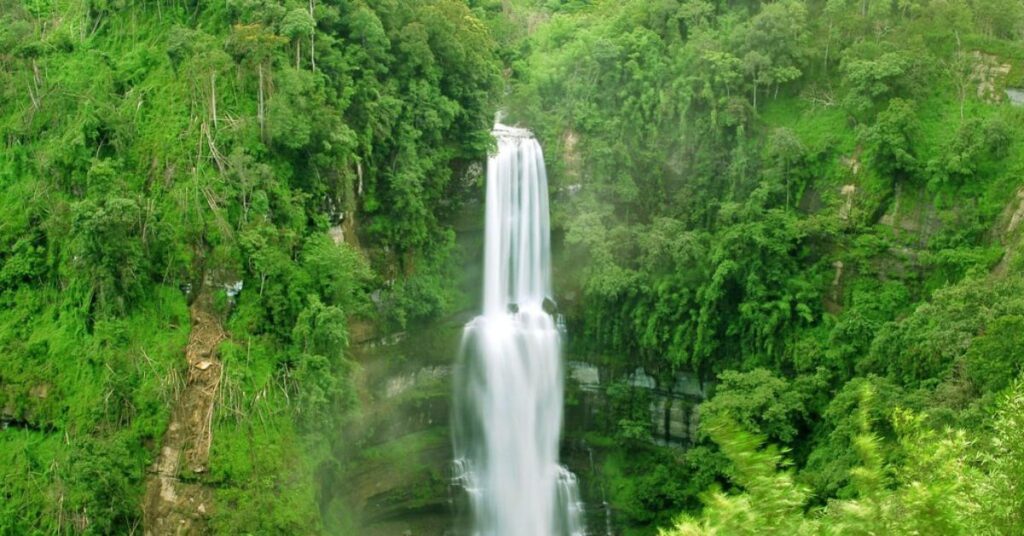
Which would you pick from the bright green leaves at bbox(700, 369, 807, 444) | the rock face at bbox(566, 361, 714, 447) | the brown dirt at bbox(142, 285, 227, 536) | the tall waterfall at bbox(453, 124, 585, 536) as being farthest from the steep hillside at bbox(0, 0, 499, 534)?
the bright green leaves at bbox(700, 369, 807, 444)

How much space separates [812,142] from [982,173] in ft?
13.1

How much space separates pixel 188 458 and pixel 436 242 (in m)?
8.04

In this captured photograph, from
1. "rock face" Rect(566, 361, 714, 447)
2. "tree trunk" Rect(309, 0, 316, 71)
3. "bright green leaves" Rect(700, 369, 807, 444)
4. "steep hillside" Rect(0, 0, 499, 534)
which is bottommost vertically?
"rock face" Rect(566, 361, 714, 447)

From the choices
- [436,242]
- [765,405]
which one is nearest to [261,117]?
[436,242]

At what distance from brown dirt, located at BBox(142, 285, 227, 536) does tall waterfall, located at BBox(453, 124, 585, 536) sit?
687 centimetres

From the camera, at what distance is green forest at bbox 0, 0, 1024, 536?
56.4 ft

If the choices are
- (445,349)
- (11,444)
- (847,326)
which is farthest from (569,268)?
(11,444)

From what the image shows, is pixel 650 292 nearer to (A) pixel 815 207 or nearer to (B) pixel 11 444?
(A) pixel 815 207

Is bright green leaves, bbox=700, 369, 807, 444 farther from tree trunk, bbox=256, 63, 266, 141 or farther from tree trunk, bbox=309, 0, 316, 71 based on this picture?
tree trunk, bbox=309, 0, 316, 71

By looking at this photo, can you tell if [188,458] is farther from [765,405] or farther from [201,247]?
[765,405]

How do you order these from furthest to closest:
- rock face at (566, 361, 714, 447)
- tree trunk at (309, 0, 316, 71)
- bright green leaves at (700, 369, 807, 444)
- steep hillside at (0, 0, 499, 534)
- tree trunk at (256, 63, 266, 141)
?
1. rock face at (566, 361, 714, 447)
2. tree trunk at (309, 0, 316, 71)
3. bright green leaves at (700, 369, 807, 444)
4. tree trunk at (256, 63, 266, 141)
5. steep hillside at (0, 0, 499, 534)

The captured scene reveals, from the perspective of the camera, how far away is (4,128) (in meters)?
20.8

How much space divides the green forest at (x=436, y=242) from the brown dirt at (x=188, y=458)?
0.18 ft

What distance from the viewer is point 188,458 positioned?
1697 centimetres
